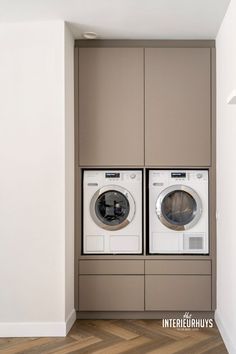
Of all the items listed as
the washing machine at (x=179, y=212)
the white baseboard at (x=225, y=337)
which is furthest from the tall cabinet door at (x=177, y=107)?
the white baseboard at (x=225, y=337)

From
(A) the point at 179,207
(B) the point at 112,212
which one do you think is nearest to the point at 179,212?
(A) the point at 179,207

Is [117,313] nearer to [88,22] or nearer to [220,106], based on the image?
[220,106]

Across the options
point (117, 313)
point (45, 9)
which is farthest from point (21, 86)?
point (117, 313)

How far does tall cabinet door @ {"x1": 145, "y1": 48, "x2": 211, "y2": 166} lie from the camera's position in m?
4.46

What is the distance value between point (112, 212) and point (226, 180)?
120 cm

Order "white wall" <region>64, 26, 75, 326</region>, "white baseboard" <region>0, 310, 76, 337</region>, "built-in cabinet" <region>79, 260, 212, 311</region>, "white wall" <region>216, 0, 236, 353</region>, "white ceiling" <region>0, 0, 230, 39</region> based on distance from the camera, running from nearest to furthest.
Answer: "white wall" <region>216, 0, 236, 353</region>
"white ceiling" <region>0, 0, 230, 39</region>
"white baseboard" <region>0, 310, 76, 337</region>
"white wall" <region>64, 26, 75, 326</region>
"built-in cabinet" <region>79, 260, 212, 311</region>

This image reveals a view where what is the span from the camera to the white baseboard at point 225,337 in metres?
3.50

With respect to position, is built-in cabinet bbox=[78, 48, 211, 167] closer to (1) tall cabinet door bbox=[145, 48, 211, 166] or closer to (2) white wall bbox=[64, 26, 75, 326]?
(1) tall cabinet door bbox=[145, 48, 211, 166]

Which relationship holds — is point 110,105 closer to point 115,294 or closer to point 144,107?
point 144,107

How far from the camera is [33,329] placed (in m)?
4.01

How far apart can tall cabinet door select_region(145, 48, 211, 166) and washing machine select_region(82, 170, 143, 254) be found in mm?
317

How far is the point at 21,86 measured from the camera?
404cm

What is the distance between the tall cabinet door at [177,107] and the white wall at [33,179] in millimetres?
902

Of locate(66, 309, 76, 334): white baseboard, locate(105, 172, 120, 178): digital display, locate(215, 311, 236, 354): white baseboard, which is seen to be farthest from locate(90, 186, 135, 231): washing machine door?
locate(215, 311, 236, 354): white baseboard
